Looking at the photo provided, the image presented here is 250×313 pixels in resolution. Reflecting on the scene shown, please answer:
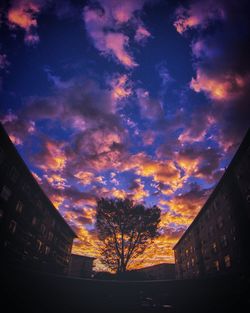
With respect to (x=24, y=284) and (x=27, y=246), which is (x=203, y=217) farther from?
(x=24, y=284)

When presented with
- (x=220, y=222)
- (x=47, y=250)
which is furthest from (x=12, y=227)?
(x=220, y=222)

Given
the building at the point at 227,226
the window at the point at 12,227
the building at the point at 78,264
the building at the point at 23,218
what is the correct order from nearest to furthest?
1. the building at the point at 23,218
2. the building at the point at 227,226
3. the window at the point at 12,227
4. the building at the point at 78,264

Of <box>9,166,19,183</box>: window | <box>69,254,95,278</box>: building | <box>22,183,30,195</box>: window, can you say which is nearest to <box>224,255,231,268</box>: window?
<box>22,183,30,195</box>: window

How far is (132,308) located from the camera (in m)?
14.4

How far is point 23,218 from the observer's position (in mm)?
27375

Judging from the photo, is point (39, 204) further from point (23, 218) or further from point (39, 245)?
point (39, 245)

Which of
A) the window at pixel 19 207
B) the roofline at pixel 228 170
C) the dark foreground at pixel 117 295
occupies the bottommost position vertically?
the dark foreground at pixel 117 295

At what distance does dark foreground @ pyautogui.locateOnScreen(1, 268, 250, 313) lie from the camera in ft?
31.5

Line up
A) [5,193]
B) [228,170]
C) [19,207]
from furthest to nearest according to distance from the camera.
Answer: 1. [228,170]
2. [19,207]
3. [5,193]

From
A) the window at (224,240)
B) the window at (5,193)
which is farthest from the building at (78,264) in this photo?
the window at (5,193)

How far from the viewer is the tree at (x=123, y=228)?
1351 inches

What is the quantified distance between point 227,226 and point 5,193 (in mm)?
30717

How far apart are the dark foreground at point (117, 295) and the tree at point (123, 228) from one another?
18579 mm

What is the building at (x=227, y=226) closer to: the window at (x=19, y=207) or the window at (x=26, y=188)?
the window at (x=19, y=207)
